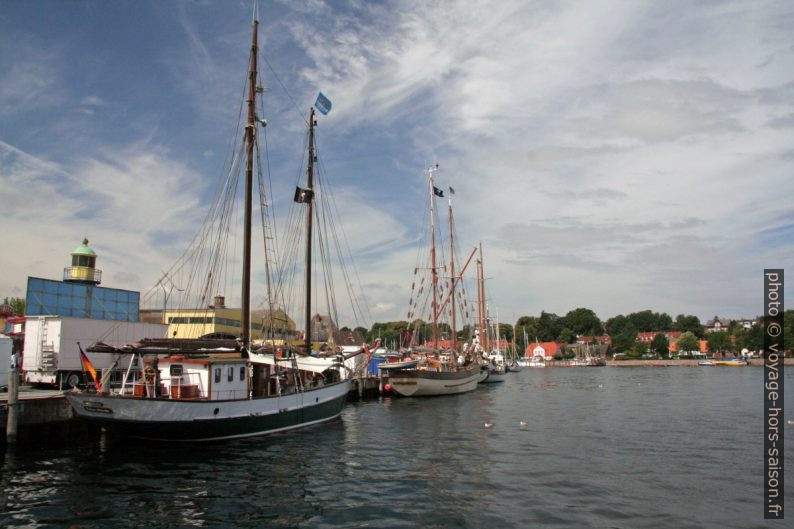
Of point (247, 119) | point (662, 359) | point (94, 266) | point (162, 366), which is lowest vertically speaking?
point (662, 359)

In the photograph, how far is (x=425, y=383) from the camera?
59625 millimetres

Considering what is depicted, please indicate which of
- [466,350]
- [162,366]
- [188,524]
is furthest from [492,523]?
[466,350]

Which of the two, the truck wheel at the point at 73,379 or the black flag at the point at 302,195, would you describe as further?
the black flag at the point at 302,195

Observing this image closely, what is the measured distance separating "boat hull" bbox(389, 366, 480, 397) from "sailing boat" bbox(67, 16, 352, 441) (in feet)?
64.2

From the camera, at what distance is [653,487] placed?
20.9 m

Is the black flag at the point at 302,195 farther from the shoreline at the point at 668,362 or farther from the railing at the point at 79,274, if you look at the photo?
the shoreline at the point at 668,362

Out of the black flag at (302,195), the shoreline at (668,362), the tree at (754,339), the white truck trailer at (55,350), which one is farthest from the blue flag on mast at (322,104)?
the tree at (754,339)

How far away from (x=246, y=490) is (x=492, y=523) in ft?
30.2

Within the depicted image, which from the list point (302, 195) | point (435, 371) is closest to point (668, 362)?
point (435, 371)

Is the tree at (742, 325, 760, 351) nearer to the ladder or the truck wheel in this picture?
the truck wheel

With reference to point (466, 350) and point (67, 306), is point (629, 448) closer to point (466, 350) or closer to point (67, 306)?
point (67, 306)

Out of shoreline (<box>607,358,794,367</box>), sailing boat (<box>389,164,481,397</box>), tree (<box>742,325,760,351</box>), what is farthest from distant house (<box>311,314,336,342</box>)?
tree (<box>742,325,760,351</box>)

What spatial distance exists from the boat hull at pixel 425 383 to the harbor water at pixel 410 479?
21470mm

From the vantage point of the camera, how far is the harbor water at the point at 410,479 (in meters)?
17.3
